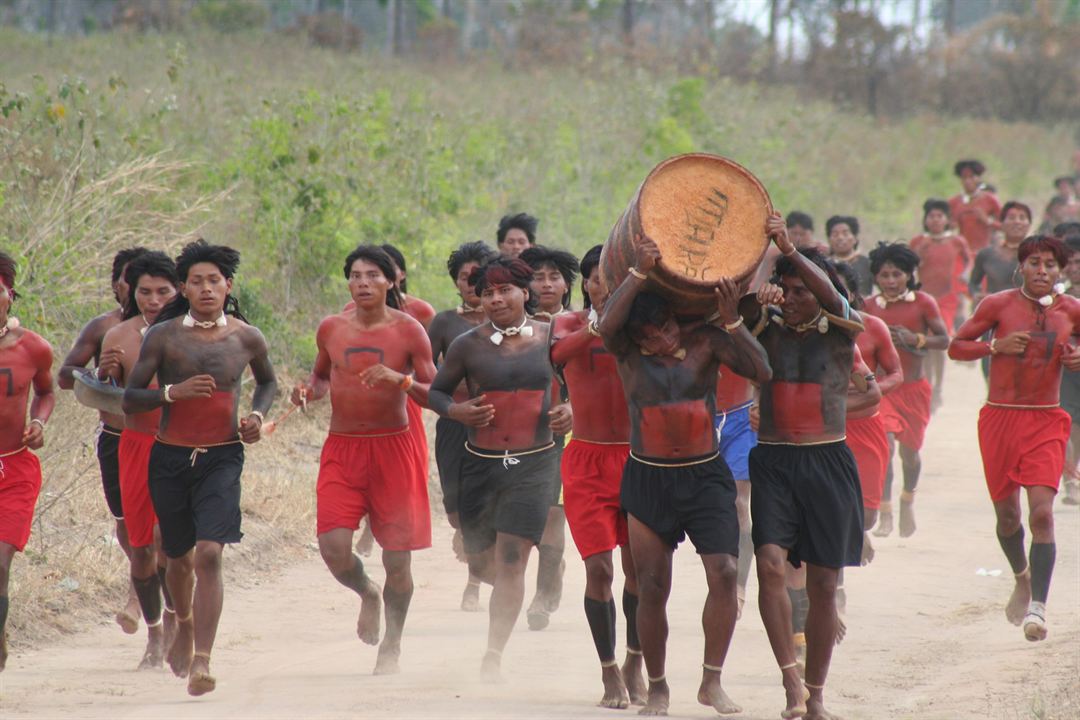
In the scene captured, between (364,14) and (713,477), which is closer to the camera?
(713,477)

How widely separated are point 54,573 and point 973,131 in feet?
114

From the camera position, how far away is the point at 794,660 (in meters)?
6.35

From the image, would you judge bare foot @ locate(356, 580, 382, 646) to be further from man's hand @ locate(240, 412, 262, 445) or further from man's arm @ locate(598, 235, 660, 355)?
man's arm @ locate(598, 235, 660, 355)

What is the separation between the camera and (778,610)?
6336mm

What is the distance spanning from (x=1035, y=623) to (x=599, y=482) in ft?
8.36

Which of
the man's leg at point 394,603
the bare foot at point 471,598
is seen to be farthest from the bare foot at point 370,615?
the bare foot at point 471,598

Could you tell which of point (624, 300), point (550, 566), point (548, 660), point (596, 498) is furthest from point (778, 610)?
point (550, 566)

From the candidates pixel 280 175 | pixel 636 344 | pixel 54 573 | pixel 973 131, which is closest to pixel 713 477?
pixel 636 344

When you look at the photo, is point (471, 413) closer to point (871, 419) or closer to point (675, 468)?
point (675, 468)

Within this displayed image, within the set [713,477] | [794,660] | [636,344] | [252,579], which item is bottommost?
[252,579]

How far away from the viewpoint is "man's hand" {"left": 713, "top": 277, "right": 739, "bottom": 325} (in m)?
5.93

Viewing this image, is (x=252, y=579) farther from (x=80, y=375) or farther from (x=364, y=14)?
(x=364, y=14)

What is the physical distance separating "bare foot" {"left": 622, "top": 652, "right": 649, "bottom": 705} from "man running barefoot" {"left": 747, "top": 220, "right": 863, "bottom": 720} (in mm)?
664

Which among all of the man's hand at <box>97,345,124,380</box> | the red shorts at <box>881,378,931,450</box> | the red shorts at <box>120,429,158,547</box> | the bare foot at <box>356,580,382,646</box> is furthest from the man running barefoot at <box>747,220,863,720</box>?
the red shorts at <box>881,378,931,450</box>
